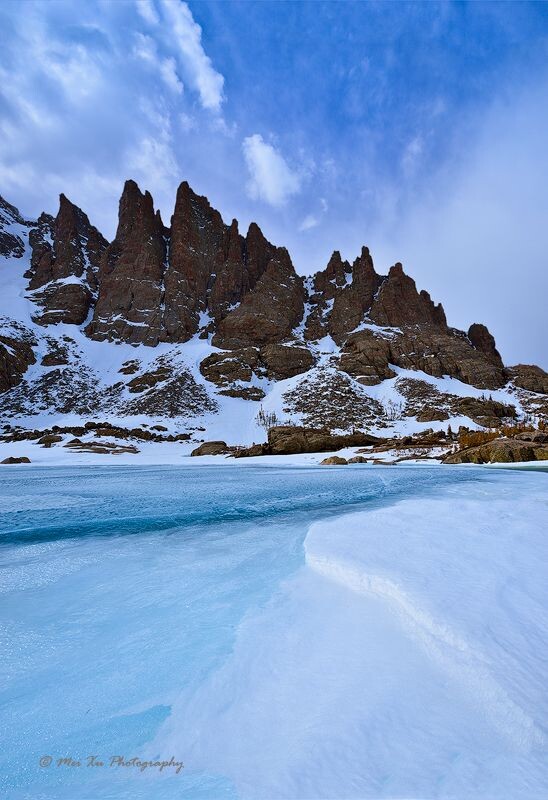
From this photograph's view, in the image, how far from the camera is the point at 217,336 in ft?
328

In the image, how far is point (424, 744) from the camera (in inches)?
67.7

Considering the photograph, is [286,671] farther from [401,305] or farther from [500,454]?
[401,305]

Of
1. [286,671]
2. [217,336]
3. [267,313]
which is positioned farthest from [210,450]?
[267,313]

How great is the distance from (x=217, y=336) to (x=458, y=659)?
331 feet

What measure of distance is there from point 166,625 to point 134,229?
137601 mm

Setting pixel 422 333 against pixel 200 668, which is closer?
pixel 200 668

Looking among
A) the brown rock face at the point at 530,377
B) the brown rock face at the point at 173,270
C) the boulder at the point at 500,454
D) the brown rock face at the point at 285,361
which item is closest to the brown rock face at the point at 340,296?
the brown rock face at the point at 285,361

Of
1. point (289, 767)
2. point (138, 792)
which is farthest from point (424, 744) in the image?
point (138, 792)

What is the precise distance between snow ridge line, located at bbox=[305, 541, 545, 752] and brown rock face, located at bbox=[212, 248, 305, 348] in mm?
94881

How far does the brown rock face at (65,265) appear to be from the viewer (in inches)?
4195

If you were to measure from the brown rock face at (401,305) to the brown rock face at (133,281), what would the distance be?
205 feet

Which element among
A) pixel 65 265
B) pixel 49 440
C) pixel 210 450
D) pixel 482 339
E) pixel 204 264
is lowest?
pixel 210 450

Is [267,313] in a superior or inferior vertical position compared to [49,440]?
superior

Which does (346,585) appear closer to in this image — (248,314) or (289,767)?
(289,767)
